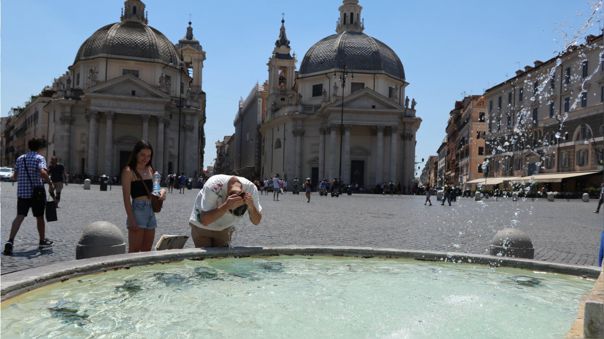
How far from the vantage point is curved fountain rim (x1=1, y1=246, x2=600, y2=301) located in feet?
15.6

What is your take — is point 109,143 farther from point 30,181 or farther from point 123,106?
point 30,181

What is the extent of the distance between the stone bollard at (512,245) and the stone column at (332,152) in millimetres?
49828

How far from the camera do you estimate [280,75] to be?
75500mm

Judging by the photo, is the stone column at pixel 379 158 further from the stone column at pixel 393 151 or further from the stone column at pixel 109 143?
the stone column at pixel 109 143

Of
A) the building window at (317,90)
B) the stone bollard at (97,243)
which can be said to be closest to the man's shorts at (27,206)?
the stone bollard at (97,243)

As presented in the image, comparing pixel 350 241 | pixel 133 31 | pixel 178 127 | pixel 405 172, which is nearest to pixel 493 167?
pixel 405 172

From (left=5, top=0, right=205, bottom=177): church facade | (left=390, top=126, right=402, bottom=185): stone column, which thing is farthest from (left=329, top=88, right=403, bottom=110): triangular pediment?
(left=5, top=0, right=205, bottom=177): church facade

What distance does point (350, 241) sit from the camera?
11.0 m

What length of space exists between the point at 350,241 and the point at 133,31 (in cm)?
5488

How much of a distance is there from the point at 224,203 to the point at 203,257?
73 centimetres

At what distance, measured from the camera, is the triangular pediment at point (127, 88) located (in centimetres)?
5453

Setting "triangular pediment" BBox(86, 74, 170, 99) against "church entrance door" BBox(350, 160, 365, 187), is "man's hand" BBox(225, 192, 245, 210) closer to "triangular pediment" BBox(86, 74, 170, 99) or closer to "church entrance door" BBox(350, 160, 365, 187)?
"triangular pediment" BBox(86, 74, 170, 99)

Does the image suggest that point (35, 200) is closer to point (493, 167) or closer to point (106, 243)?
point (106, 243)

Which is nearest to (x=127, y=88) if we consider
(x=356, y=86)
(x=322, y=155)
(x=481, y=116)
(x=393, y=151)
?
(x=322, y=155)
